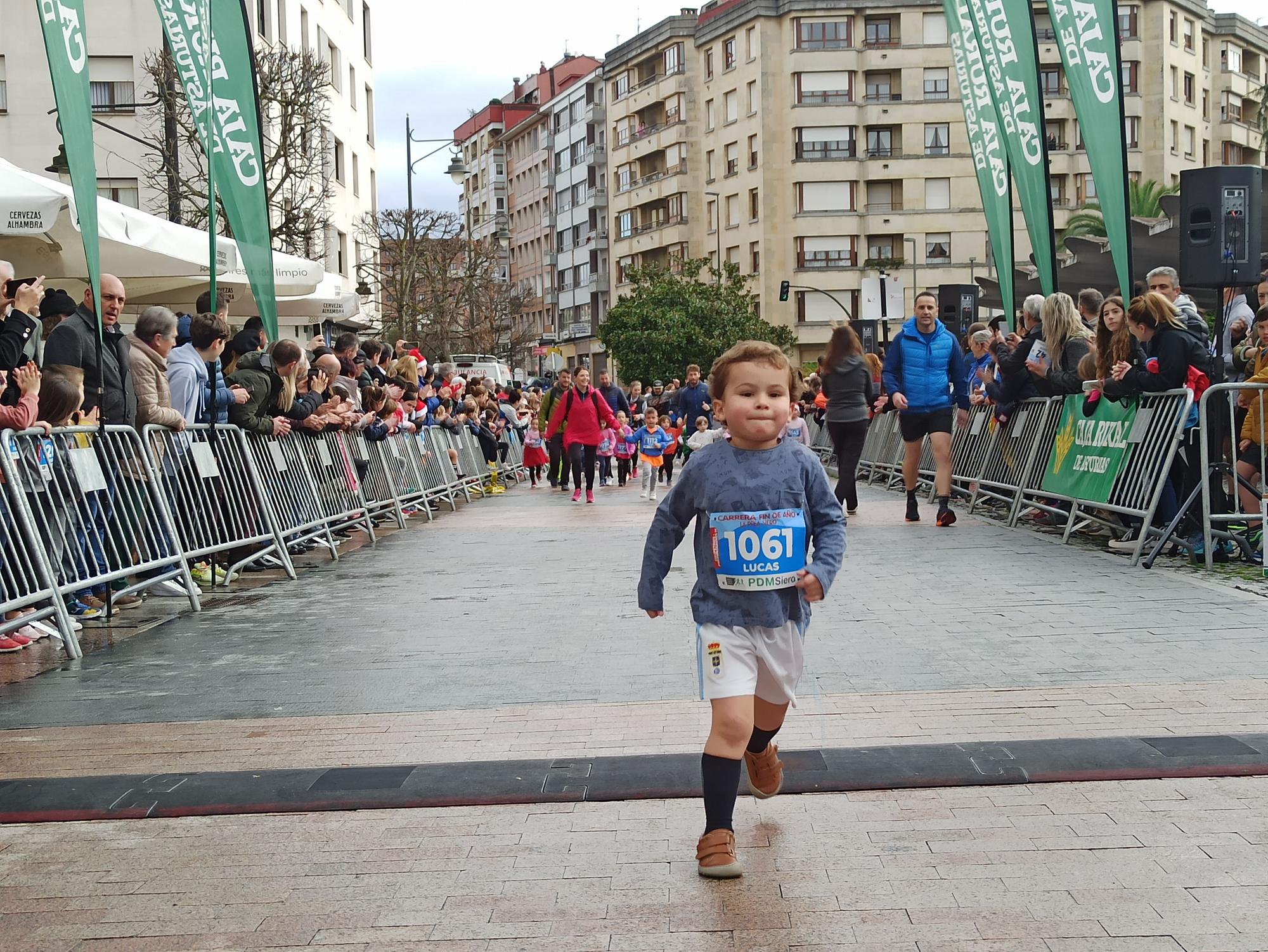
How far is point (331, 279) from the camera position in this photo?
68.8 feet

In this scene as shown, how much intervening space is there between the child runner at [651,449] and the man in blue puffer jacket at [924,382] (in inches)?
281

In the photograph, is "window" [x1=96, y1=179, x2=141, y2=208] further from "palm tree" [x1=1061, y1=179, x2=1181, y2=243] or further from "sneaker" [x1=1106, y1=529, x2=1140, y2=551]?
"palm tree" [x1=1061, y1=179, x2=1181, y2=243]

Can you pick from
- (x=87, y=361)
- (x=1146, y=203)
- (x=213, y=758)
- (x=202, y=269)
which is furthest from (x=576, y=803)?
(x=1146, y=203)

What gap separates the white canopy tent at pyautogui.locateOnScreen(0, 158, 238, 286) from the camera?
11.1 m

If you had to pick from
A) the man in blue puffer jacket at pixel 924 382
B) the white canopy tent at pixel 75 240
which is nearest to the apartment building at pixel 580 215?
the man in blue puffer jacket at pixel 924 382

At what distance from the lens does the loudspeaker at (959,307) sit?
26766mm

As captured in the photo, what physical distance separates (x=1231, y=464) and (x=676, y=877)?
8.13m

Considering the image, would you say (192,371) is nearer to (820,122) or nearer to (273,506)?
(273,506)

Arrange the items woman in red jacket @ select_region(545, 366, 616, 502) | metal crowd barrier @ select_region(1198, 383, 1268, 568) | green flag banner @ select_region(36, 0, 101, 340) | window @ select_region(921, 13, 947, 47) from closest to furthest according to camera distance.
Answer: green flag banner @ select_region(36, 0, 101, 340) → metal crowd barrier @ select_region(1198, 383, 1268, 568) → woman in red jacket @ select_region(545, 366, 616, 502) → window @ select_region(921, 13, 947, 47)

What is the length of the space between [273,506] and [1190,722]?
26.4ft

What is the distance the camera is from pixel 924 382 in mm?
15102

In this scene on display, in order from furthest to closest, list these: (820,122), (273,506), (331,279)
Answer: (820,122) < (331,279) < (273,506)

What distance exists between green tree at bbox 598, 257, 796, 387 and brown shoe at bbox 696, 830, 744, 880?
245 feet

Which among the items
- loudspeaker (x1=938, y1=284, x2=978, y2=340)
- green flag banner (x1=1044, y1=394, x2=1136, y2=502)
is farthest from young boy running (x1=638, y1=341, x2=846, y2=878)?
loudspeaker (x1=938, y1=284, x2=978, y2=340)
